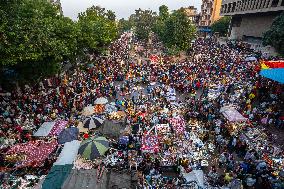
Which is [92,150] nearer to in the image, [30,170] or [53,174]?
[53,174]

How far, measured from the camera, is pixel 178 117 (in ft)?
61.9

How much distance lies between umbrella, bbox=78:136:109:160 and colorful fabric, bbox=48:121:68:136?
3483 mm

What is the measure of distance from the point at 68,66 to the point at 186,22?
2488 cm

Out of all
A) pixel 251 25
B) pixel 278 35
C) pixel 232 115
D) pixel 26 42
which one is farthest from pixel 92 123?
pixel 251 25

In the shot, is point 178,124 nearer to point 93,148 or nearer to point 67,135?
point 93,148

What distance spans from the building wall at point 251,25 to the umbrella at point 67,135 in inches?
1728

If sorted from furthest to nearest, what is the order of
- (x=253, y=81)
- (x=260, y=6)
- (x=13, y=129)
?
(x=260, y=6), (x=253, y=81), (x=13, y=129)

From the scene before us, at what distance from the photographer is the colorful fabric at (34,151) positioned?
14.3 meters

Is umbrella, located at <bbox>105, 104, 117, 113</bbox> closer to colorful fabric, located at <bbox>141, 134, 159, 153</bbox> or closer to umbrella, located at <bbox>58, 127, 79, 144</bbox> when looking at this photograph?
umbrella, located at <bbox>58, 127, 79, 144</bbox>

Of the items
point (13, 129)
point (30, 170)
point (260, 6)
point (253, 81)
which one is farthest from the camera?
point (260, 6)

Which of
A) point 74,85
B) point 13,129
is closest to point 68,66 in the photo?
point 74,85

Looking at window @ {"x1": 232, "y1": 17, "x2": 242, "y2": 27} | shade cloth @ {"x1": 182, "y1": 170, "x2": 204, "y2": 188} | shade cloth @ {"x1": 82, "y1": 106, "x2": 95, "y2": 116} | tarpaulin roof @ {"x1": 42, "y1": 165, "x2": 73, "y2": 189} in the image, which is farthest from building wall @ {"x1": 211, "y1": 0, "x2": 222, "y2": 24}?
tarpaulin roof @ {"x1": 42, "y1": 165, "x2": 73, "y2": 189}

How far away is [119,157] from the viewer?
52.4ft

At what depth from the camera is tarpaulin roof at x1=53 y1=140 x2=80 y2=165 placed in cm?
1338
